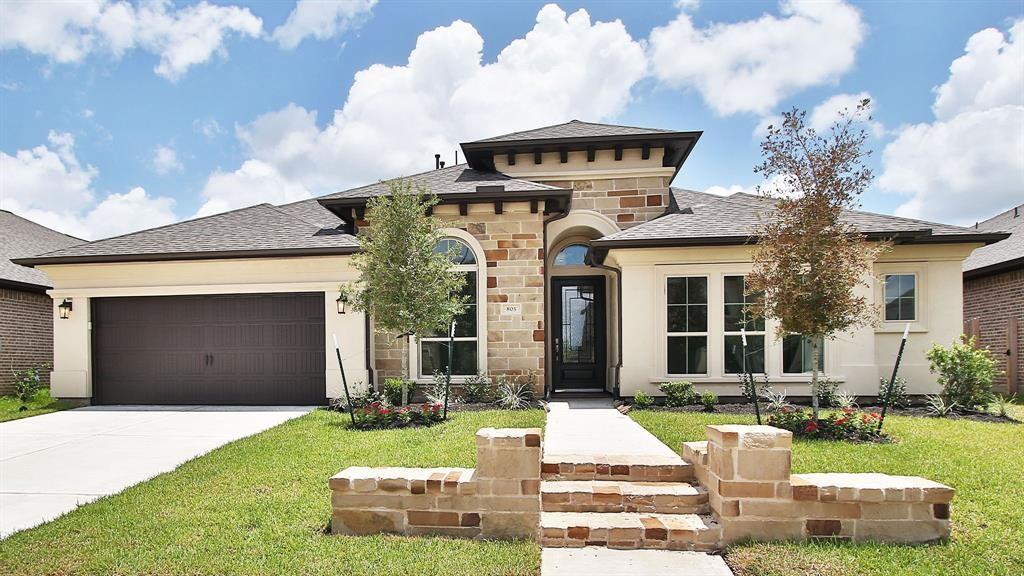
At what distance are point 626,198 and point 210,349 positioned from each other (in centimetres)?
924

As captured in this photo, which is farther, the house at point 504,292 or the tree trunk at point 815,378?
the house at point 504,292

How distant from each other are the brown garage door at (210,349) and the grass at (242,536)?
4.80 m

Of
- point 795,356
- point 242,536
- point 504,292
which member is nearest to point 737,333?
point 795,356

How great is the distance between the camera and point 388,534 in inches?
174

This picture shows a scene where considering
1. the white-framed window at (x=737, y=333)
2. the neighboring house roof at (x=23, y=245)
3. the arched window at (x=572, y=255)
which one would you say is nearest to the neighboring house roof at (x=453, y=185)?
the arched window at (x=572, y=255)

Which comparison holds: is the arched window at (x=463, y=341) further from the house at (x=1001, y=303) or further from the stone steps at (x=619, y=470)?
the house at (x=1001, y=303)

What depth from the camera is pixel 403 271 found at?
29.0 feet

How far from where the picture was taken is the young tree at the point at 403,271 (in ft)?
29.3

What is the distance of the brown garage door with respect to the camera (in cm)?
1130

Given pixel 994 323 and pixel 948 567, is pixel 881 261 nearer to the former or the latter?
pixel 994 323


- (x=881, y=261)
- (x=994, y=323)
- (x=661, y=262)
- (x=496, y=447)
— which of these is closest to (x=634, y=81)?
(x=661, y=262)

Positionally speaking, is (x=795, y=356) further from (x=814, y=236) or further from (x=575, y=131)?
(x=575, y=131)

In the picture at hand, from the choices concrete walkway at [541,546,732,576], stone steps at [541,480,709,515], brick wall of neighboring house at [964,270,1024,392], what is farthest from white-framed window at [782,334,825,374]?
concrete walkway at [541,546,732,576]

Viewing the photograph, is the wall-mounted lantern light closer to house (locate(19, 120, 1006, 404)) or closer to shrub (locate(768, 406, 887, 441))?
house (locate(19, 120, 1006, 404))
